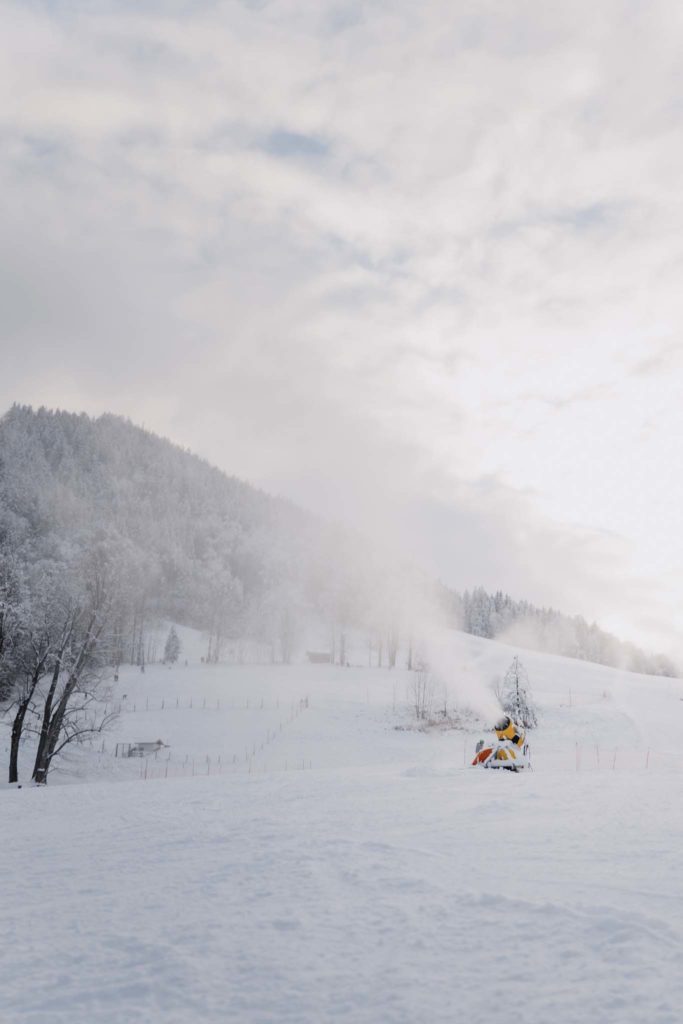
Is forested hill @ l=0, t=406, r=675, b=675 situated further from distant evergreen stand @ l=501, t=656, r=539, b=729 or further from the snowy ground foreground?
the snowy ground foreground

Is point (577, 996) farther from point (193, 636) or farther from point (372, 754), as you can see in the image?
point (193, 636)

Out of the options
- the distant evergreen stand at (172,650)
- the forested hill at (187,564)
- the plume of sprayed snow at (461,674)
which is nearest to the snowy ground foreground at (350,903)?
the plume of sprayed snow at (461,674)

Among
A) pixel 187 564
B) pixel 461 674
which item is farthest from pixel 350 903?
pixel 187 564

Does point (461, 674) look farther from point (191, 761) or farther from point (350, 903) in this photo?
point (350, 903)

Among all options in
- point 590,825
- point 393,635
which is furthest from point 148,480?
point 590,825

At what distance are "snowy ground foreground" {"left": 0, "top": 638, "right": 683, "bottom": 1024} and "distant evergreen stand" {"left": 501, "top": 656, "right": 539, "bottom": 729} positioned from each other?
161 ft

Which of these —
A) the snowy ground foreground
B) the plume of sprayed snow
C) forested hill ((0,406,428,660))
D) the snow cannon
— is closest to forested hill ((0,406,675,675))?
forested hill ((0,406,428,660))

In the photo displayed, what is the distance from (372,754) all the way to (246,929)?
51709 mm

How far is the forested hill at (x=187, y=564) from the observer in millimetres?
129625

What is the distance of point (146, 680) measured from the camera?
305ft

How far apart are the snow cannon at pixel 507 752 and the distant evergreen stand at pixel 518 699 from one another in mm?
41568

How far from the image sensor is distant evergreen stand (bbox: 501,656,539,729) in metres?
67.5

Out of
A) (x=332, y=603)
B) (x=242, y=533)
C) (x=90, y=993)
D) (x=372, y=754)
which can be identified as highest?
(x=242, y=533)

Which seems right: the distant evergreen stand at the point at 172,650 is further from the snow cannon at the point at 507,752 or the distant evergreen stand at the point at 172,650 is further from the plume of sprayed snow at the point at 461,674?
the snow cannon at the point at 507,752
